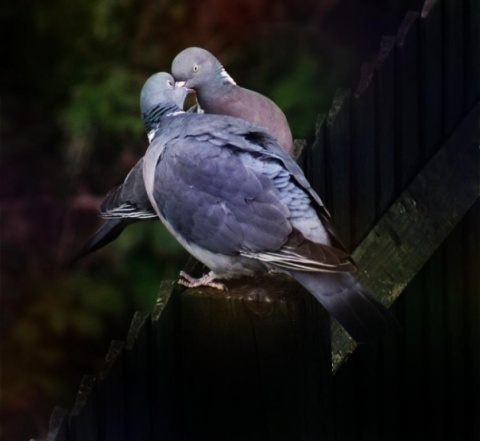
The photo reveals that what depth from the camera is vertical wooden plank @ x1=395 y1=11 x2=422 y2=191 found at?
281cm

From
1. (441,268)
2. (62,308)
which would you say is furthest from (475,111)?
(62,308)

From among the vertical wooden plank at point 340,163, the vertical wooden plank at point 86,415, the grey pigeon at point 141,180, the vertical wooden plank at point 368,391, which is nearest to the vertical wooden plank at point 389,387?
the vertical wooden plank at point 368,391

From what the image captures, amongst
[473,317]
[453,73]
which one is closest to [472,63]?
[453,73]

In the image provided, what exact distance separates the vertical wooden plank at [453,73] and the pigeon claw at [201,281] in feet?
2.23

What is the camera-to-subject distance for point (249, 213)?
253 cm

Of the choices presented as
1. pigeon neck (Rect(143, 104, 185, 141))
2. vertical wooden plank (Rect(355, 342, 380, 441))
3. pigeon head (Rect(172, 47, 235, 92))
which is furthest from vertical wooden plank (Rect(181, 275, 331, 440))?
pigeon head (Rect(172, 47, 235, 92))

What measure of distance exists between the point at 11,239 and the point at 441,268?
7.19 feet

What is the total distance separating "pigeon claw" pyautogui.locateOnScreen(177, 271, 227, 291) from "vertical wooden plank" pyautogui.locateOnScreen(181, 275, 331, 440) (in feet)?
0.18

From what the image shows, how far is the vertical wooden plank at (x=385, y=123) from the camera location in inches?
109

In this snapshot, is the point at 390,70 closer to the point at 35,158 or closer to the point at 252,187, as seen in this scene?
the point at 252,187

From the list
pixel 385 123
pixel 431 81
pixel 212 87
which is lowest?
pixel 385 123

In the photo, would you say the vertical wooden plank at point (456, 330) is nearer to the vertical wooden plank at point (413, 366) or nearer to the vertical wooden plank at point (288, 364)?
the vertical wooden plank at point (413, 366)

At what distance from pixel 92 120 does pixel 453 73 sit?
1.82m

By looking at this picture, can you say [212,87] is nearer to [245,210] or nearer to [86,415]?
[245,210]
